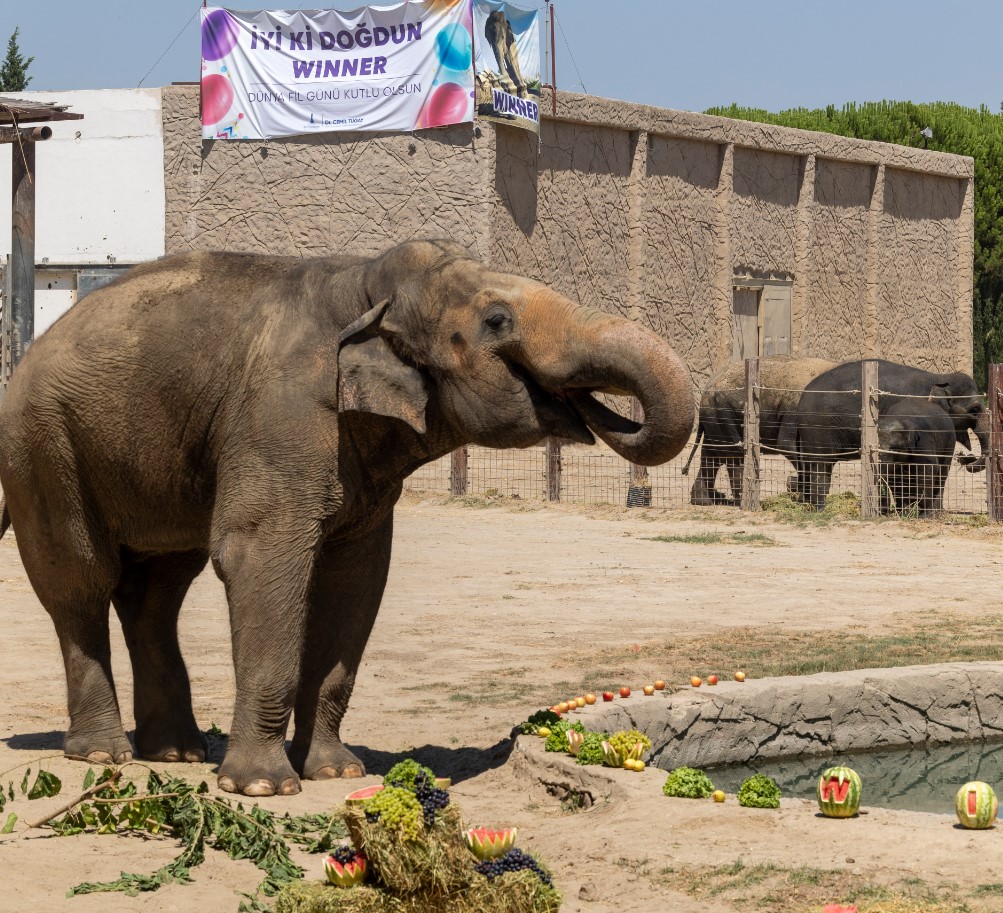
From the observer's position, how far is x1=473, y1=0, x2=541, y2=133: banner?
22234mm

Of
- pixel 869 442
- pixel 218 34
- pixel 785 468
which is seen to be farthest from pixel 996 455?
pixel 218 34

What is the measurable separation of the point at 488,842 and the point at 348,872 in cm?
44

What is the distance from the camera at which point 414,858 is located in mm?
4473

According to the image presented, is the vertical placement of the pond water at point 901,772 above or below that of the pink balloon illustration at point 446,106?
below

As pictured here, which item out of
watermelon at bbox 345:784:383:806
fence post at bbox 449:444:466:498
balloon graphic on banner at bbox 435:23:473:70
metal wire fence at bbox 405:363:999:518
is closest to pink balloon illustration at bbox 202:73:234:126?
balloon graphic on banner at bbox 435:23:473:70

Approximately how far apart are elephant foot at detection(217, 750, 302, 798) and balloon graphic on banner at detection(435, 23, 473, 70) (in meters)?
16.8

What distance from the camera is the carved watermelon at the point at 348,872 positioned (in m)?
4.54

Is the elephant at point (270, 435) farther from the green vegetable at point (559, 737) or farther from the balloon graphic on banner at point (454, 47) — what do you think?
the balloon graphic on banner at point (454, 47)

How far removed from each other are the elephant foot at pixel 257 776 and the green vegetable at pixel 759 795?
172cm

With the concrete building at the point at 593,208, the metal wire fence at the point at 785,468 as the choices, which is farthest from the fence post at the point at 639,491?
the concrete building at the point at 593,208

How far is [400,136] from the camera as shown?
23031 mm

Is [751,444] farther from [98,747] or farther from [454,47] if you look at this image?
[98,747]

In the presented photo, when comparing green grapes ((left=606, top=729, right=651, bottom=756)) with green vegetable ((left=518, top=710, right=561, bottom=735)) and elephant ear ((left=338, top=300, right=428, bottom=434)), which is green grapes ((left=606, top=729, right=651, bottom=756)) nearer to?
green vegetable ((left=518, top=710, right=561, bottom=735))

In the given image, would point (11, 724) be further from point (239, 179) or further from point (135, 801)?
point (239, 179)
